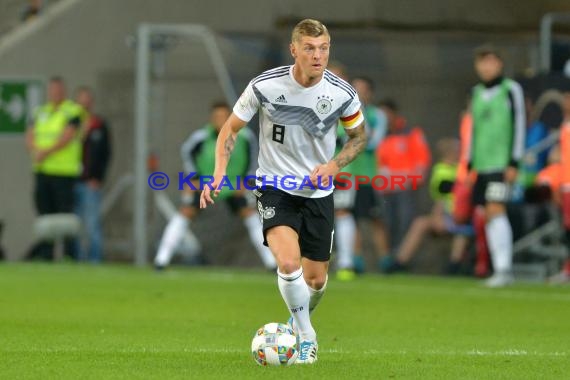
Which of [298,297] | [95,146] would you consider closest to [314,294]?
[298,297]

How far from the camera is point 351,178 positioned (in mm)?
17859

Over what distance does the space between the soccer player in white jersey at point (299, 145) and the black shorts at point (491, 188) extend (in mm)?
7048

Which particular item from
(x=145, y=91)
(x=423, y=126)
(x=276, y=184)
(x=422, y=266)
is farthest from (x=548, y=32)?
(x=276, y=184)

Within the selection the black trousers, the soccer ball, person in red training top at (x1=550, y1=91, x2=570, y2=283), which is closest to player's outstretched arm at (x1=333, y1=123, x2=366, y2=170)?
the soccer ball

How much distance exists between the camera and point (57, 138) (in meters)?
21.6

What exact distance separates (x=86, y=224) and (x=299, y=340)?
13.5 m

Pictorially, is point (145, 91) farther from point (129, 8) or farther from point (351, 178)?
point (351, 178)

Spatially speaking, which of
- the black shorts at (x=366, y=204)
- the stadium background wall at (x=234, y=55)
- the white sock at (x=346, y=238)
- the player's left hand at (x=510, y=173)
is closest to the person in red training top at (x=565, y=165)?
the player's left hand at (x=510, y=173)

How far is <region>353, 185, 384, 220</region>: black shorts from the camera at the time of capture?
1895 centimetres

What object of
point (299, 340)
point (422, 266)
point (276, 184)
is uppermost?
point (276, 184)

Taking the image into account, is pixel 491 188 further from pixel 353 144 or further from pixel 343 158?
pixel 343 158

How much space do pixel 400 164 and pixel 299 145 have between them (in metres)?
10.9

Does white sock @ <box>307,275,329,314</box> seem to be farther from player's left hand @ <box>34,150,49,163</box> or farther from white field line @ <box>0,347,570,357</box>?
player's left hand @ <box>34,150,49,163</box>

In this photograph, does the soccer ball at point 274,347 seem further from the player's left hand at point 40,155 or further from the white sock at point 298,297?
the player's left hand at point 40,155
